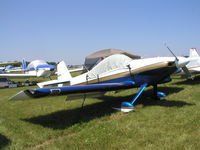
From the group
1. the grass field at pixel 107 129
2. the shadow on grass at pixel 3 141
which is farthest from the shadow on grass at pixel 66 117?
the shadow on grass at pixel 3 141

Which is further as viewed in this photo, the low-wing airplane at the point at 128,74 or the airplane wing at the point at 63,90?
the low-wing airplane at the point at 128,74

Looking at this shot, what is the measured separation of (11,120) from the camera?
5598 millimetres

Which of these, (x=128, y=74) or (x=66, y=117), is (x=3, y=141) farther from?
(x=128, y=74)

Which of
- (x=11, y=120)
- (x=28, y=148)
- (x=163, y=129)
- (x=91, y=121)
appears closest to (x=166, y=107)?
(x=163, y=129)

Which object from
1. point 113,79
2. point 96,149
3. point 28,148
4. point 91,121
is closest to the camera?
point 96,149

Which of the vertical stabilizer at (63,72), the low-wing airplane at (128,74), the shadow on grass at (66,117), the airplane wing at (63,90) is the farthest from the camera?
the vertical stabilizer at (63,72)

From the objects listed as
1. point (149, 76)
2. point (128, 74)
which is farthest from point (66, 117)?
point (149, 76)

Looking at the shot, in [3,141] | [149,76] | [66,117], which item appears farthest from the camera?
[149,76]

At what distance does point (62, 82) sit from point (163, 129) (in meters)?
4.98

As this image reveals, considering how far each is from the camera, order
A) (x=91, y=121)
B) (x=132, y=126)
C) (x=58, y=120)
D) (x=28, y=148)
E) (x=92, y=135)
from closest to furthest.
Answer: (x=28, y=148) < (x=92, y=135) < (x=132, y=126) < (x=91, y=121) < (x=58, y=120)

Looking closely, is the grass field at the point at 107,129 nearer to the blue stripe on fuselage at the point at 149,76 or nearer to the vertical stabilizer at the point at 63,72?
the blue stripe on fuselage at the point at 149,76

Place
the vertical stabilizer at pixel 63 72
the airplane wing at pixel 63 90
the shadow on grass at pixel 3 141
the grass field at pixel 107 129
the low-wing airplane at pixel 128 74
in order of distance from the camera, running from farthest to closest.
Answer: the vertical stabilizer at pixel 63 72 → the low-wing airplane at pixel 128 74 → the airplane wing at pixel 63 90 → the shadow on grass at pixel 3 141 → the grass field at pixel 107 129

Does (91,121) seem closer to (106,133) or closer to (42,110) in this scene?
(106,133)

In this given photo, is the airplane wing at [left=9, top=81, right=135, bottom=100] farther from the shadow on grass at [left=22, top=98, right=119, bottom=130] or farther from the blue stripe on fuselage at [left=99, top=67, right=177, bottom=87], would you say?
the shadow on grass at [left=22, top=98, right=119, bottom=130]
